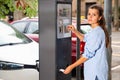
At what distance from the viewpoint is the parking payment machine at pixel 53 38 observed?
12.6 ft

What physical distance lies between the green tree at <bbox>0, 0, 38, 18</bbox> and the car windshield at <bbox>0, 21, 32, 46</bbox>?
1.80m

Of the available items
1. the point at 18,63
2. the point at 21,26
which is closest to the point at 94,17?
the point at 18,63

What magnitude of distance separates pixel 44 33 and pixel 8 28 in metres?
3.48

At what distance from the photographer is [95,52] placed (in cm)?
384

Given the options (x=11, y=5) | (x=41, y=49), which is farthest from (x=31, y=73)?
(x=41, y=49)

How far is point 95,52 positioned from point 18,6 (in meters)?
1.23

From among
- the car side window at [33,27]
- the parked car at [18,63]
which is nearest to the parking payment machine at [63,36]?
the parked car at [18,63]

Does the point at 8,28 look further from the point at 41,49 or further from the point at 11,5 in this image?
the point at 41,49

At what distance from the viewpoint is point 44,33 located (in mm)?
3928

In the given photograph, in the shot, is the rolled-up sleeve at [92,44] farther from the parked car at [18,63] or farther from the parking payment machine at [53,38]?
the parked car at [18,63]

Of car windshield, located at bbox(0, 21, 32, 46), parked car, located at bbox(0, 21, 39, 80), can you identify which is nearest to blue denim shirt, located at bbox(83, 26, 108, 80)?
parked car, located at bbox(0, 21, 39, 80)

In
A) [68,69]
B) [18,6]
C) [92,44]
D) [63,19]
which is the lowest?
[68,69]

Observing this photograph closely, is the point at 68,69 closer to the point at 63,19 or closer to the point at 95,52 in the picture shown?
the point at 95,52

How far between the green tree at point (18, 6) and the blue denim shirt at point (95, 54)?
1.02 metres
